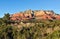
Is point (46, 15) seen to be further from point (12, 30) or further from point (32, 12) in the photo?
point (12, 30)

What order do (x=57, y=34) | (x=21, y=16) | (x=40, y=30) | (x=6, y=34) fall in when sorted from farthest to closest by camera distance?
(x=21, y=16) → (x=40, y=30) → (x=6, y=34) → (x=57, y=34)

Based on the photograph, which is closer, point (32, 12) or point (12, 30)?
point (12, 30)

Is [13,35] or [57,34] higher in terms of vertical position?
[57,34]

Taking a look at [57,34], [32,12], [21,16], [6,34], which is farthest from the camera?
[32,12]

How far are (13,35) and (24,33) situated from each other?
11.9ft

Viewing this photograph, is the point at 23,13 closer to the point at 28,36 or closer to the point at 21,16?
the point at 21,16

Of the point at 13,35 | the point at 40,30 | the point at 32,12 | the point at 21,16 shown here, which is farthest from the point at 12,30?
the point at 32,12

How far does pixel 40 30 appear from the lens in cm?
6544

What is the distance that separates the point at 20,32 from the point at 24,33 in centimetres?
127

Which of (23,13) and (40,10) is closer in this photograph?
(23,13)

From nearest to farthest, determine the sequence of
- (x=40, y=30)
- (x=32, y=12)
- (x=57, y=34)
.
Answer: (x=57, y=34) → (x=40, y=30) → (x=32, y=12)

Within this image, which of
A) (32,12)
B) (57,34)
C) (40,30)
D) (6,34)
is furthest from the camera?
(32,12)

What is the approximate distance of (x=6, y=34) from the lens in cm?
6072

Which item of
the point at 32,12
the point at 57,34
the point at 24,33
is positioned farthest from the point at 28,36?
the point at 32,12
